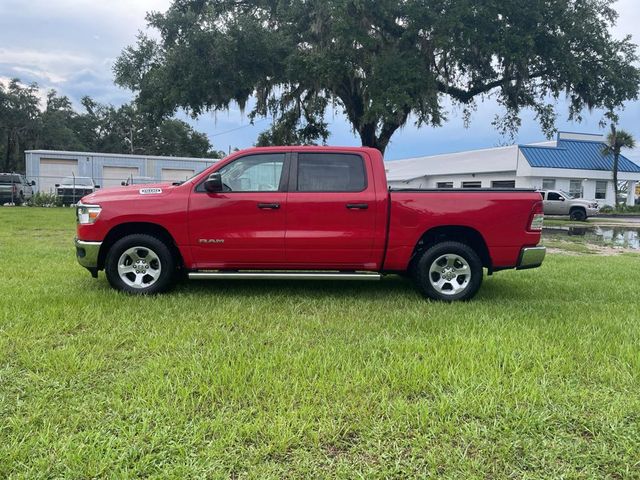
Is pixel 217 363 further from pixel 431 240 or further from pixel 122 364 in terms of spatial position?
pixel 431 240

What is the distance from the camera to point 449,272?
6.02 m

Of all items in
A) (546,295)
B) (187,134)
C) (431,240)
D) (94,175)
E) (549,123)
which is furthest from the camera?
(187,134)

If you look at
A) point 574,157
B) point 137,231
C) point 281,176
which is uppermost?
point 574,157

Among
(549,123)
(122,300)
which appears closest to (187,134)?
(549,123)

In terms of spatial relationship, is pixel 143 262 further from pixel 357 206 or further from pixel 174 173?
pixel 174 173

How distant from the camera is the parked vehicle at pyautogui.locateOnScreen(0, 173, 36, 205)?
26866 millimetres

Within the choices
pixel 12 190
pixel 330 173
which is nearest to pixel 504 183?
pixel 12 190

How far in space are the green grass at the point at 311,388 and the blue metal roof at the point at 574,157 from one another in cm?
3363

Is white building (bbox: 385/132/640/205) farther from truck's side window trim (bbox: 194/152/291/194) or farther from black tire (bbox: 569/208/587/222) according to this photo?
truck's side window trim (bbox: 194/152/291/194)

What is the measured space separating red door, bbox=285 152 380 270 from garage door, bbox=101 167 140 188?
3283cm

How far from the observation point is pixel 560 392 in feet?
11.0

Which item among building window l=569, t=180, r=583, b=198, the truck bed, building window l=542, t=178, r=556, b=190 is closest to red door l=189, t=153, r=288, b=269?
the truck bed

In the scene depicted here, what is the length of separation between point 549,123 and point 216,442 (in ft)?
68.4

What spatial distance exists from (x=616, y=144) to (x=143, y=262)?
40.0m
